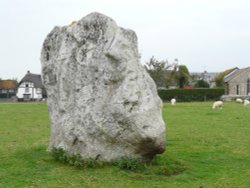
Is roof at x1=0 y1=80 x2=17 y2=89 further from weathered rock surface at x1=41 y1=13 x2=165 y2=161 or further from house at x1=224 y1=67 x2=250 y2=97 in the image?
weathered rock surface at x1=41 y1=13 x2=165 y2=161

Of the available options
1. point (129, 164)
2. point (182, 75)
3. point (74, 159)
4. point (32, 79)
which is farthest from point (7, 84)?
point (129, 164)

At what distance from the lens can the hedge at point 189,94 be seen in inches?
2522

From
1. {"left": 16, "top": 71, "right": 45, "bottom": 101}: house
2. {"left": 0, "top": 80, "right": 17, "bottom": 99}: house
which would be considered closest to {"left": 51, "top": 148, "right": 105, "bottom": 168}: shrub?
{"left": 16, "top": 71, "right": 45, "bottom": 101}: house

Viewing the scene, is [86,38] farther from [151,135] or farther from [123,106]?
[151,135]

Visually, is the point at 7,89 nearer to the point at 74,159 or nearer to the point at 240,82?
the point at 240,82

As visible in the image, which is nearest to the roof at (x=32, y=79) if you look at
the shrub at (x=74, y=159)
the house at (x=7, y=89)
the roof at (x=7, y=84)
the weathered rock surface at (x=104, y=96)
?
the house at (x=7, y=89)

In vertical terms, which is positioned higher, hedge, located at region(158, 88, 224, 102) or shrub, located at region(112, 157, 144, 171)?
hedge, located at region(158, 88, 224, 102)

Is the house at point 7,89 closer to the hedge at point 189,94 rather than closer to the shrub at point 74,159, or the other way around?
the hedge at point 189,94

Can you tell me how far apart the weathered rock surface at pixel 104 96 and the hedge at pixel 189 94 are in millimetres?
53659

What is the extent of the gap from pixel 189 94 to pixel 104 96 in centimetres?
5587

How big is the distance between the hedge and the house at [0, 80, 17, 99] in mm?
52868

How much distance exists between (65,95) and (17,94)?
9050 centimetres

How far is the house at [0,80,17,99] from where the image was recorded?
343 feet

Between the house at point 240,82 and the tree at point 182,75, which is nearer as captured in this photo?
the house at point 240,82
